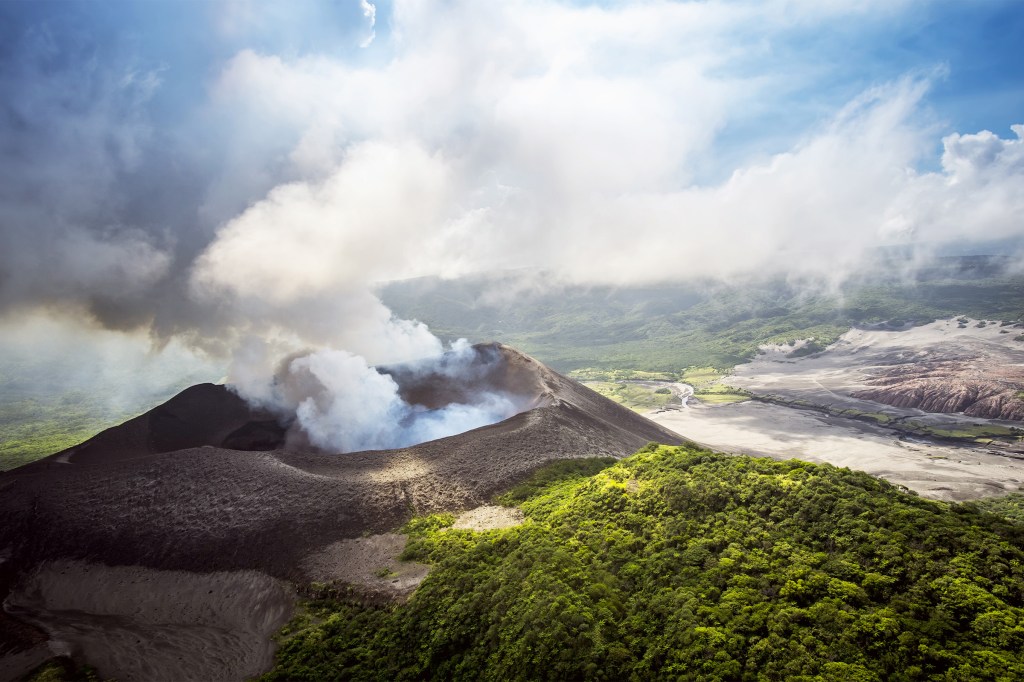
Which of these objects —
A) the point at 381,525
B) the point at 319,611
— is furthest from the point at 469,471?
the point at 319,611

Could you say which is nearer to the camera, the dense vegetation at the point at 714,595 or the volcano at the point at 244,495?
the dense vegetation at the point at 714,595

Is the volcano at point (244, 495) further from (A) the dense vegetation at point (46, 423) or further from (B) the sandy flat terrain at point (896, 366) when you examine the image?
(B) the sandy flat terrain at point (896, 366)

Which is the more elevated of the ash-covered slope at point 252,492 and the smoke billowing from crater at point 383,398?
the smoke billowing from crater at point 383,398

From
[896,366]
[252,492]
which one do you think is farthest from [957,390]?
[252,492]

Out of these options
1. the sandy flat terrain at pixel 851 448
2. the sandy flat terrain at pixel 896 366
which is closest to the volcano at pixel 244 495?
the sandy flat terrain at pixel 851 448

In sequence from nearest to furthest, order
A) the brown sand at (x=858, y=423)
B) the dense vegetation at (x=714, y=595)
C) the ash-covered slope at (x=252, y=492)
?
the dense vegetation at (x=714, y=595) → the ash-covered slope at (x=252, y=492) → the brown sand at (x=858, y=423)

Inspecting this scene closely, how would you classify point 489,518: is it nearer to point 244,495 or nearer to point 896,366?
point 244,495
